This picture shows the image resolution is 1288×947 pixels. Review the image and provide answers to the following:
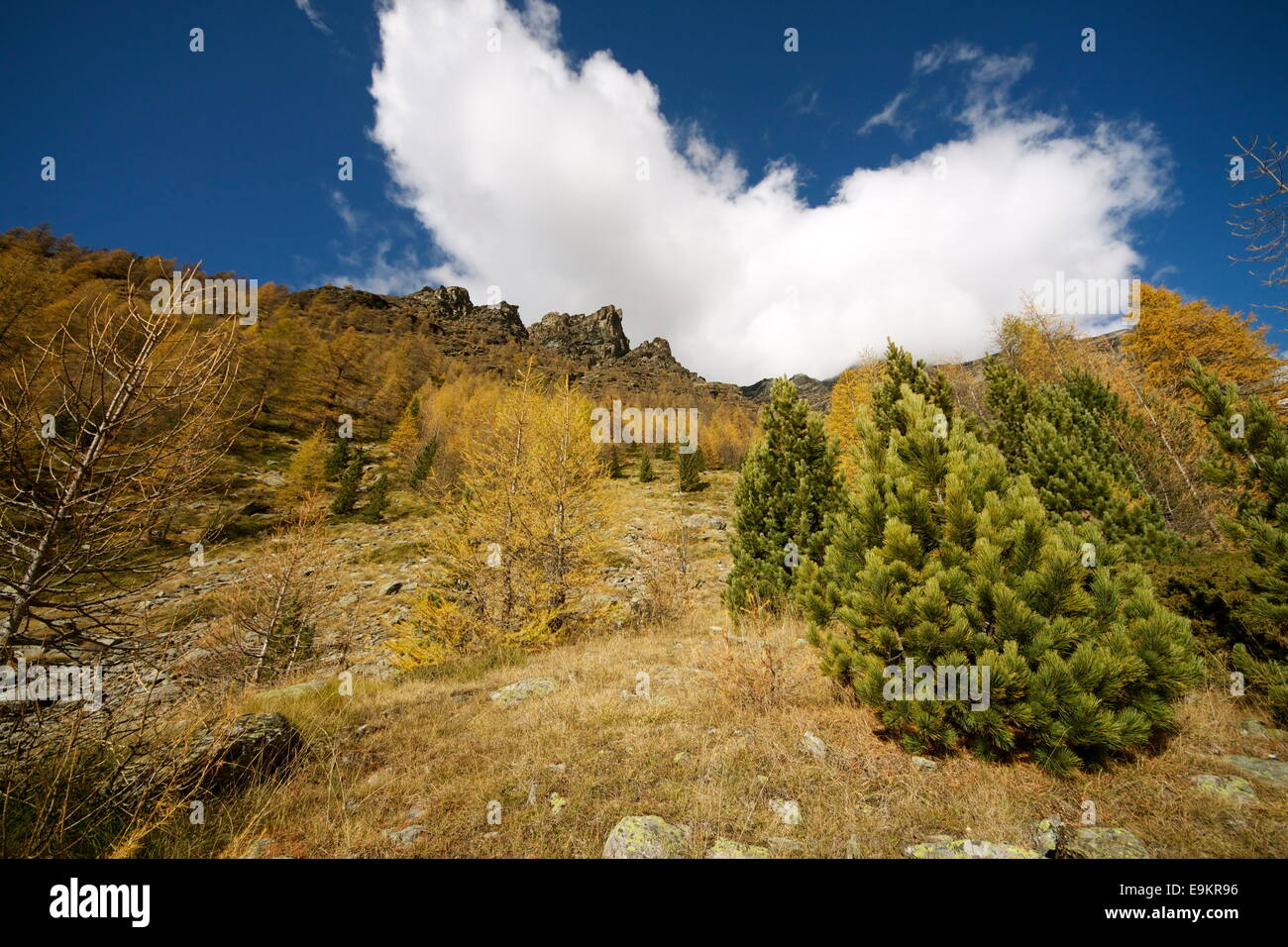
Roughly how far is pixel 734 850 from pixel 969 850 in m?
1.53

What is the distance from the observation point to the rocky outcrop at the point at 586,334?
433 ft

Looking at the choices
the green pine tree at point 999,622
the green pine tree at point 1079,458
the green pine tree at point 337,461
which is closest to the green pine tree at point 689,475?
the green pine tree at point 1079,458

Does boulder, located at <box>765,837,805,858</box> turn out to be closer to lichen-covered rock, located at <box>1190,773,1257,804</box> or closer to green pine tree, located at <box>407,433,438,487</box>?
lichen-covered rock, located at <box>1190,773,1257,804</box>

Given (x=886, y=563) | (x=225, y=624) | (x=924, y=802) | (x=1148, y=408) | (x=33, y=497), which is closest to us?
(x=33, y=497)

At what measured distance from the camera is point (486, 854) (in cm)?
311

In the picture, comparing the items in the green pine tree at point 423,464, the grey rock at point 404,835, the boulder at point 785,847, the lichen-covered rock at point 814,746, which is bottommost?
the grey rock at point 404,835

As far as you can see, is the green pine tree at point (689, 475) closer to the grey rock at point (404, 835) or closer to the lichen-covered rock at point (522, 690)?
the lichen-covered rock at point (522, 690)

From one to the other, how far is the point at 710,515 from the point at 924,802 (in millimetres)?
25458

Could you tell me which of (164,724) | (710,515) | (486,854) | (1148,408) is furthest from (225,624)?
(1148,408)

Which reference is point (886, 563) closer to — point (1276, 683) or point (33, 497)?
point (1276, 683)

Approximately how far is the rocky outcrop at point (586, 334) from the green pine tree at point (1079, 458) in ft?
394

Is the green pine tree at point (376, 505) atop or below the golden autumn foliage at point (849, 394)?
below
